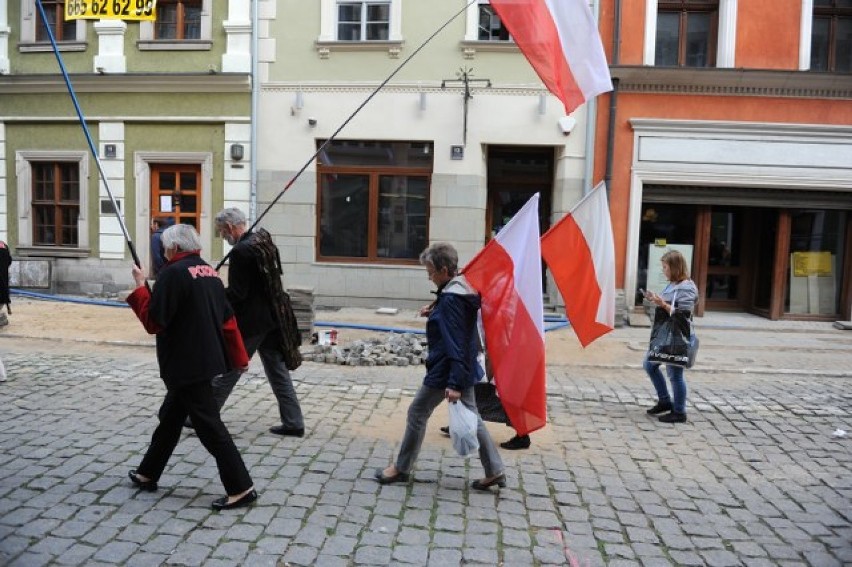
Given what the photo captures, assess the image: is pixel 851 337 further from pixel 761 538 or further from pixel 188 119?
pixel 188 119

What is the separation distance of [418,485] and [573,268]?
2.16 meters

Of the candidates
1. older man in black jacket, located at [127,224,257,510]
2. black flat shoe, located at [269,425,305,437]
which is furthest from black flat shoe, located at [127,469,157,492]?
black flat shoe, located at [269,425,305,437]

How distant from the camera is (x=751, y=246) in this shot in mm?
13688

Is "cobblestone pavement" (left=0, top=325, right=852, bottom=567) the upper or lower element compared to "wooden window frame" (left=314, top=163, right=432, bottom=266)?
lower

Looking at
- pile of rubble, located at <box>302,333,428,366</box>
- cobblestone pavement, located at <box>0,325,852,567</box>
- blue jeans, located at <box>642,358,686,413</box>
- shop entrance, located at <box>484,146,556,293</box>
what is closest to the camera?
cobblestone pavement, located at <box>0,325,852,567</box>

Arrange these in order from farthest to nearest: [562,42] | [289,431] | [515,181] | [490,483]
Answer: [515,181]
[289,431]
[562,42]
[490,483]

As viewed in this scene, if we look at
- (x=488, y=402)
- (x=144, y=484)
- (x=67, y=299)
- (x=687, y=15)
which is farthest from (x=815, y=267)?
(x=67, y=299)

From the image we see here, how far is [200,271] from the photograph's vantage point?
424 cm

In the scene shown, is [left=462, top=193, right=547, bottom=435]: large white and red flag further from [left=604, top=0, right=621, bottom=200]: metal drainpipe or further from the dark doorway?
the dark doorway

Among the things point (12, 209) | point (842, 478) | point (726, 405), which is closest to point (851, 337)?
point (726, 405)

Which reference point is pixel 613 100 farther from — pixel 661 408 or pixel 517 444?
pixel 517 444

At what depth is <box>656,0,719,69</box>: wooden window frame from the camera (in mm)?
12789

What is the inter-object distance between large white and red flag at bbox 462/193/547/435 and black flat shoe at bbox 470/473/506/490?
38cm

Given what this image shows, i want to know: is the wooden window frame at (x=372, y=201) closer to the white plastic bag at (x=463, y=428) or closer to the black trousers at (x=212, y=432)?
the white plastic bag at (x=463, y=428)
